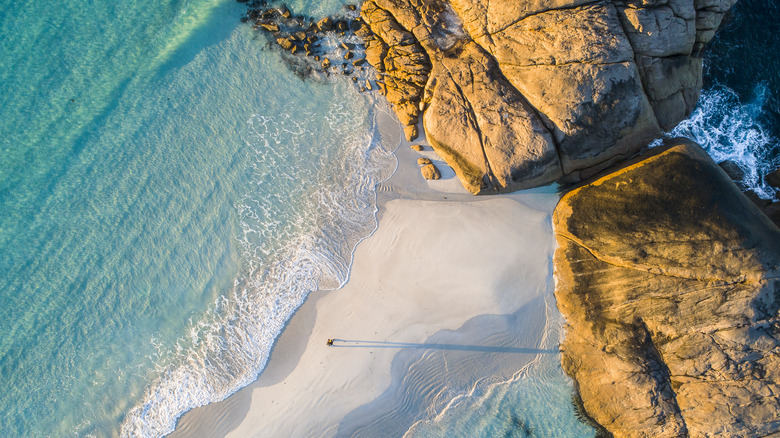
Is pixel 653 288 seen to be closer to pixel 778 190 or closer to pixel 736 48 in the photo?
pixel 778 190

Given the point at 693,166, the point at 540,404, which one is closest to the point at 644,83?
the point at 693,166

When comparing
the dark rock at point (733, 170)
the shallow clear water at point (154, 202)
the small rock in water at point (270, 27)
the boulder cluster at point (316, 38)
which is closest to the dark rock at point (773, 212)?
the dark rock at point (733, 170)

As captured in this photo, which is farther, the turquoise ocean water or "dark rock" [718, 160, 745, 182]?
"dark rock" [718, 160, 745, 182]

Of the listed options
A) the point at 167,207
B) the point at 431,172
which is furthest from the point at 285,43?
the point at 167,207

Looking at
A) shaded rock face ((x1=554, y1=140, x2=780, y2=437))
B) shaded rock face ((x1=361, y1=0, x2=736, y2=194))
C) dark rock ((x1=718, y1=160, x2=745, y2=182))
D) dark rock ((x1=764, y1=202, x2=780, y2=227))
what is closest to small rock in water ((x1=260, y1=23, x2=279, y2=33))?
shaded rock face ((x1=361, y1=0, x2=736, y2=194))

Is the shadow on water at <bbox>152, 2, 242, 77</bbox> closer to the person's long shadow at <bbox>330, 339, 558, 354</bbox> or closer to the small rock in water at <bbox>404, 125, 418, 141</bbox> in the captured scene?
the small rock in water at <bbox>404, 125, 418, 141</bbox>

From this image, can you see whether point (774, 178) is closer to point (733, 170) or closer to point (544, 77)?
point (733, 170)

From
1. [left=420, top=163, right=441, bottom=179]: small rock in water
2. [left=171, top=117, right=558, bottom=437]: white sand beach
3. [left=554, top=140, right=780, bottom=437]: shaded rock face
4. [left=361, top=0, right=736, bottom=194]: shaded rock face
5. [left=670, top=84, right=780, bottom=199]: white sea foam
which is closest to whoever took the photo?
[left=554, top=140, right=780, bottom=437]: shaded rock face
